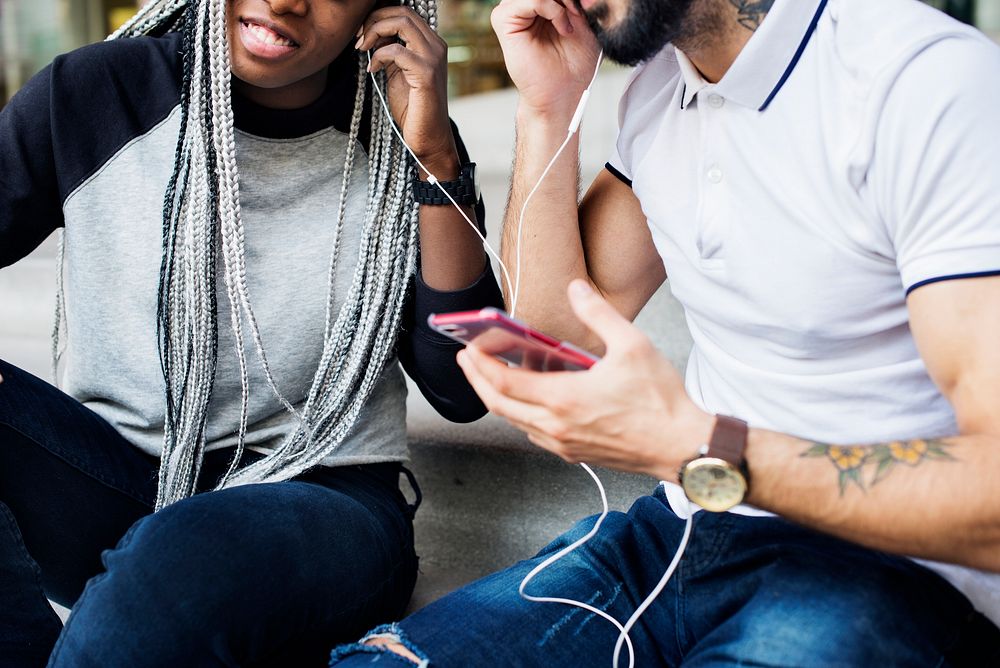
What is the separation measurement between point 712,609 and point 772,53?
27.5 inches

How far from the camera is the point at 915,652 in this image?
1131 millimetres

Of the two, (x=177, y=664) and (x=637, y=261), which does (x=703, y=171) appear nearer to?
(x=637, y=261)

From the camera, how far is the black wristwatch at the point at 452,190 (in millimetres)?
1667

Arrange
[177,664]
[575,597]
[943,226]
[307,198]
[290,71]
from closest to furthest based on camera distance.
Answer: [943,226], [177,664], [575,597], [290,71], [307,198]

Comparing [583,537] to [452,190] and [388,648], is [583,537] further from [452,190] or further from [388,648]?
[452,190]

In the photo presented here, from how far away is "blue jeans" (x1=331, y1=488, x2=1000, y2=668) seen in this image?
1.14 m

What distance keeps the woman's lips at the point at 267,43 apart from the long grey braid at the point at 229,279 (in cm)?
5

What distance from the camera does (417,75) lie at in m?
1.63

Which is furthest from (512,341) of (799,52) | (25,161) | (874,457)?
(25,161)

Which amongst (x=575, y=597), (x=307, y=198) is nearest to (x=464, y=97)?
(x=307, y=198)

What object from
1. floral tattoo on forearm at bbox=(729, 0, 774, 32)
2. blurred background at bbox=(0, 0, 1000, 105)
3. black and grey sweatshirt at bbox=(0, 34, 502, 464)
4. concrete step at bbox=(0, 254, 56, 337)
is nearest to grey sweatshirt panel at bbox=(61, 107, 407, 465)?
black and grey sweatshirt at bbox=(0, 34, 502, 464)

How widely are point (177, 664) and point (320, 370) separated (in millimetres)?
556

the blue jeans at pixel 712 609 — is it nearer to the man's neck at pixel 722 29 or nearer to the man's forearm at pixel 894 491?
→ the man's forearm at pixel 894 491

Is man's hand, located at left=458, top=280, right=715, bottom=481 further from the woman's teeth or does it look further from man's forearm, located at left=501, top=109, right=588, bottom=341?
the woman's teeth
